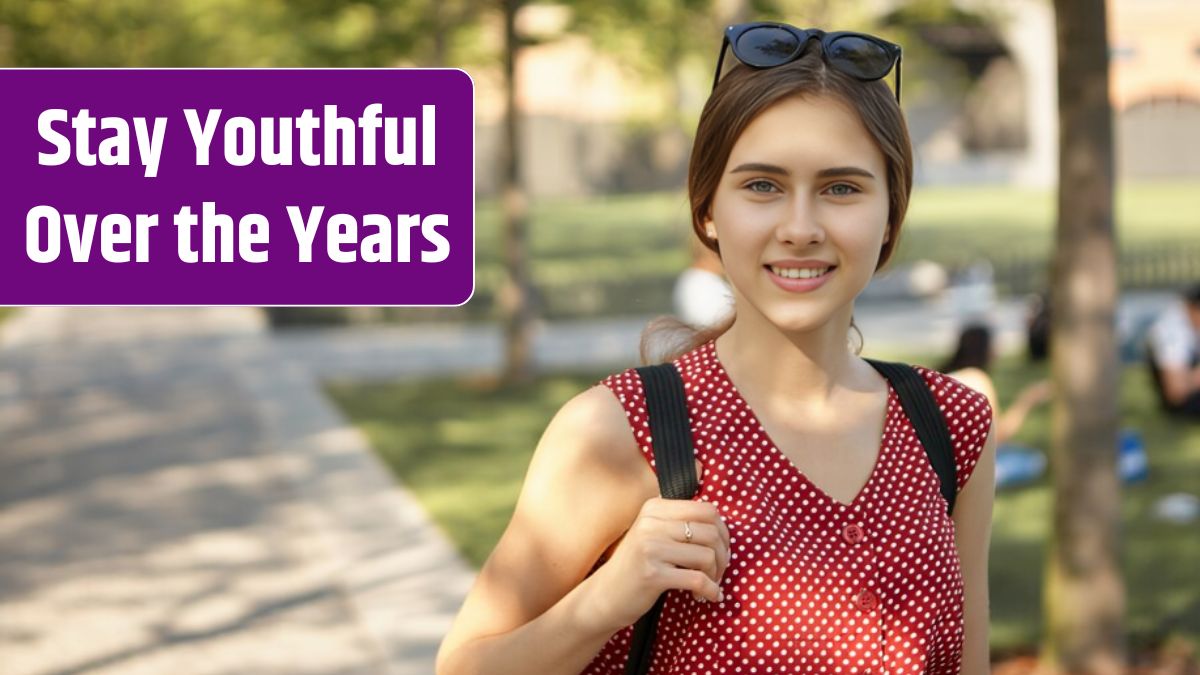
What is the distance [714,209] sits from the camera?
7.55 ft

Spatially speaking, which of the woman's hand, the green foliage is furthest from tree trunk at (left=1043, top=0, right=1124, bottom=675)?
the green foliage

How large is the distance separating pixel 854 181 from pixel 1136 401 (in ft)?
40.2

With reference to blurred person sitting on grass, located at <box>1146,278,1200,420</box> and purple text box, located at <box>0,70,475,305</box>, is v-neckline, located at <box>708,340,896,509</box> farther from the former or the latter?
blurred person sitting on grass, located at <box>1146,278,1200,420</box>

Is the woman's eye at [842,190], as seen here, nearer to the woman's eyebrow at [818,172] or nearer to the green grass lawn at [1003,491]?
the woman's eyebrow at [818,172]

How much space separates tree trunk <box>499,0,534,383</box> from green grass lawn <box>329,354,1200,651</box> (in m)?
0.34

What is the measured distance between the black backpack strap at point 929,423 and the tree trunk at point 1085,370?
4415 mm

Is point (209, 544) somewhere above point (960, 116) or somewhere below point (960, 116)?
below

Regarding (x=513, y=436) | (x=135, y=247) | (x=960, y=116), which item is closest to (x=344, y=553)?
(x=513, y=436)

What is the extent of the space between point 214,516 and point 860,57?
8379 millimetres

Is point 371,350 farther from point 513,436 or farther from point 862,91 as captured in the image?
point 862,91

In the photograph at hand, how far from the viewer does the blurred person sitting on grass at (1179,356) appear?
1216cm

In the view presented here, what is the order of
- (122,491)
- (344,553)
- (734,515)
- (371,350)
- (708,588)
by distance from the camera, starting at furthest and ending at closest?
(371,350) < (122,491) < (344,553) < (734,515) < (708,588)

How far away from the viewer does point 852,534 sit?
2252mm

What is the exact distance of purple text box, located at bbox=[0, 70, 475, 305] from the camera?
2742 millimetres
